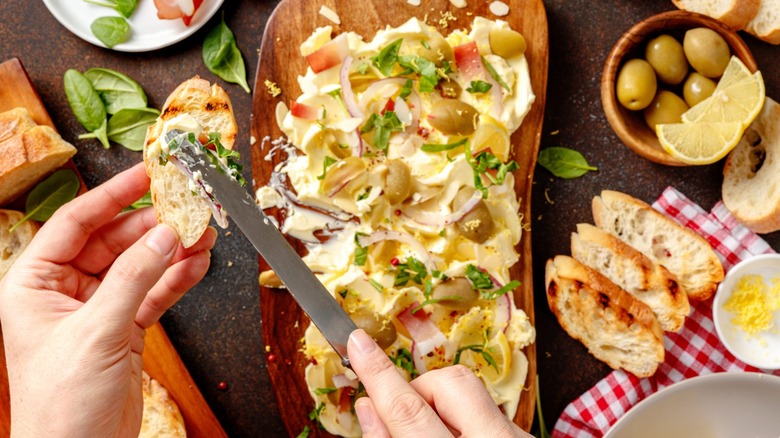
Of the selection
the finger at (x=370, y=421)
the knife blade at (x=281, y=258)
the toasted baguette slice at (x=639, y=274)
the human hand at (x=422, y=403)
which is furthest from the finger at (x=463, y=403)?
the toasted baguette slice at (x=639, y=274)

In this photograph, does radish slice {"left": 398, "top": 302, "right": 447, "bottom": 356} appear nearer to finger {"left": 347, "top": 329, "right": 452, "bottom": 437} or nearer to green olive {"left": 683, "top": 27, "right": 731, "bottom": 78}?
finger {"left": 347, "top": 329, "right": 452, "bottom": 437}

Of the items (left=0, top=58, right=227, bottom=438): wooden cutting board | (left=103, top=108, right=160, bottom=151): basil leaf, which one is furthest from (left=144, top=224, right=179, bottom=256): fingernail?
(left=103, top=108, right=160, bottom=151): basil leaf

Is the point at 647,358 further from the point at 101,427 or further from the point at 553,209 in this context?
the point at 101,427

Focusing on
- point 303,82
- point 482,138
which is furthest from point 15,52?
point 482,138

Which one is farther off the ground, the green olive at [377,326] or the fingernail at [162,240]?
the fingernail at [162,240]

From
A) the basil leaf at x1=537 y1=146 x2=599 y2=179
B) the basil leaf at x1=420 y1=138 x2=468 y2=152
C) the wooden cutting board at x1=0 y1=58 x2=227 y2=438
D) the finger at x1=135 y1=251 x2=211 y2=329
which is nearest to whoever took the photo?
the finger at x1=135 y1=251 x2=211 y2=329

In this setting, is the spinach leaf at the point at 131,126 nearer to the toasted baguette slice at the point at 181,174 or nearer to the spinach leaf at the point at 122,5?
the spinach leaf at the point at 122,5

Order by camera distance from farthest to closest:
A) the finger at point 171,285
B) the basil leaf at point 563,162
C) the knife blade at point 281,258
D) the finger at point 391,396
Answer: the basil leaf at point 563,162, the finger at point 171,285, the knife blade at point 281,258, the finger at point 391,396
